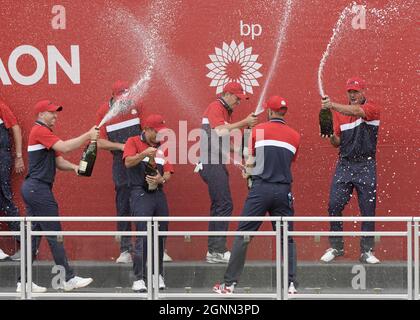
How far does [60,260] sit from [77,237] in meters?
0.25

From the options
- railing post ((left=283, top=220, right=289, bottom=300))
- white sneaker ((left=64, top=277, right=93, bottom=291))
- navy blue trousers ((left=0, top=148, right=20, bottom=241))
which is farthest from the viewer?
navy blue trousers ((left=0, top=148, right=20, bottom=241))

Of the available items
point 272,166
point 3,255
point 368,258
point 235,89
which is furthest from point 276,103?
point 3,255

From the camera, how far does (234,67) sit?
1261cm

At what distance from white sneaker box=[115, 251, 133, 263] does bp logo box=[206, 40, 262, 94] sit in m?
2.78

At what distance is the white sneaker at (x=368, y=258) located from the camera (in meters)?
10.4

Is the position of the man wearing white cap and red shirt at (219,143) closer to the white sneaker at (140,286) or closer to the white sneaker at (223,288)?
the white sneaker at (223,288)

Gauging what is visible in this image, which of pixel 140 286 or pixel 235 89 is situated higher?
pixel 235 89

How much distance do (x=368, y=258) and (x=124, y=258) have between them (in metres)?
2.06

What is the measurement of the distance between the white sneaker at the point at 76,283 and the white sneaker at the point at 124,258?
14.3 inches

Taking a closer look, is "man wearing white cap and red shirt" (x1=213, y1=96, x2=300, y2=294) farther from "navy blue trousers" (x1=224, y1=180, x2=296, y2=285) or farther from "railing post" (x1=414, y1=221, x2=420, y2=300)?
"railing post" (x1=414, y1=221, x2=420, y2=300)

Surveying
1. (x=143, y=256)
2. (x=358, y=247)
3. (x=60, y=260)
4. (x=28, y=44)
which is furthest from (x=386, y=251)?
(x=28, y=44)

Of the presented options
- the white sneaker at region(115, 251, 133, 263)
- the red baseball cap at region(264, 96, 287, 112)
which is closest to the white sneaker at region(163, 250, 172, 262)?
the white sneaker at region(115, 251, 133, 263)

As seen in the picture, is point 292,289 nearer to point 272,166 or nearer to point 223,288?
point 223,288

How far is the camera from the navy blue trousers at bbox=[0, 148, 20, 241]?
1252 cm
